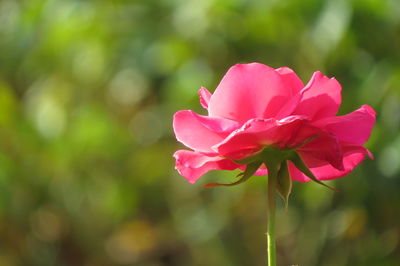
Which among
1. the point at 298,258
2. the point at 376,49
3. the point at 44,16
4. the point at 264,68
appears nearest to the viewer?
the point at 264,68

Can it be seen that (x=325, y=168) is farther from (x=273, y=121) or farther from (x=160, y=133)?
(x=160, y=133)

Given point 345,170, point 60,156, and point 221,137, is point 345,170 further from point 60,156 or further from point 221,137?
point 60,156

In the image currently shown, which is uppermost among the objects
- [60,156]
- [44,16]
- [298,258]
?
[44,16]

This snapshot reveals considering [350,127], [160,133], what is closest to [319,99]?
[350,127]

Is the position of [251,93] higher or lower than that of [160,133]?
higher

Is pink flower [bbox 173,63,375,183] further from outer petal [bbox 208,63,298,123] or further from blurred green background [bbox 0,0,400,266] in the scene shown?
blurred green background [bbox 0,0,400,266]

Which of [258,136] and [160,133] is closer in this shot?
[258,136]

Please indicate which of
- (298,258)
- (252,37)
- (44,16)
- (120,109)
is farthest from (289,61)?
(120,109)

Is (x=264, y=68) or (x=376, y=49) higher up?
(x=264, y=68)
